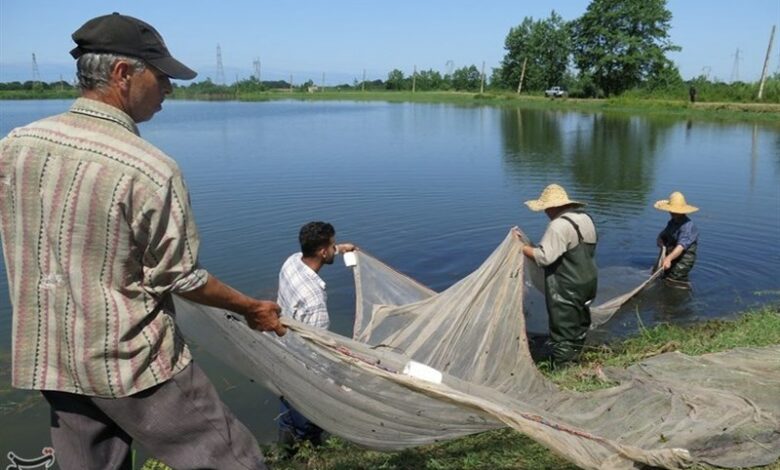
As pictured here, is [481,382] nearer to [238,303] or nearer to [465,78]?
[238,303]

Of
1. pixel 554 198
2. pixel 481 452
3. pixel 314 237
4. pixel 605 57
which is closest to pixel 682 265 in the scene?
pixel 554 198

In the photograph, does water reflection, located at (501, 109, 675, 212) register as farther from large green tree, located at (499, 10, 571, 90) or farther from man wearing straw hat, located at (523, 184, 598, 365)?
large green tree, located at (499, 10, 571, 90)

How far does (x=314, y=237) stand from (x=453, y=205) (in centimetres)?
892

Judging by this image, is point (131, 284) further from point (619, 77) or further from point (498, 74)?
point (498, 74)

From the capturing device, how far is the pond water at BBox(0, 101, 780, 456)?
6.98m

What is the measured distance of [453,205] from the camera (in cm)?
1241

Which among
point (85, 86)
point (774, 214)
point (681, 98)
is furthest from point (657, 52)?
point (85, 86)

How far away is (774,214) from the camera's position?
1140 cm

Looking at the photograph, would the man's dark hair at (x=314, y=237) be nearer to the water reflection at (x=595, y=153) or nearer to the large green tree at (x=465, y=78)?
→ the water reflection at (x=595, y=153)

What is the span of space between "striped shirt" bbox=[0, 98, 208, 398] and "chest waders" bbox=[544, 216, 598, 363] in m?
3.55

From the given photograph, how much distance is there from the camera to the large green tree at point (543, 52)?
211ft

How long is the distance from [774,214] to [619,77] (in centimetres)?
4518

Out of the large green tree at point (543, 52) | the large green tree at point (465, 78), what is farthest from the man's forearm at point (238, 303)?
the large green tree at point (465, 78)

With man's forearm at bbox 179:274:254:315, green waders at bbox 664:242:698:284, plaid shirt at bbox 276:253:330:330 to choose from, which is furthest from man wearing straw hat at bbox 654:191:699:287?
man's forearm at bbox 179:274:254:315
